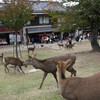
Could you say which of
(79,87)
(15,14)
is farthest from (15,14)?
(79,87)

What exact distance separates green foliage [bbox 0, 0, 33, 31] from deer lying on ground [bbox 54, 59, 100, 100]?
36.5 ft

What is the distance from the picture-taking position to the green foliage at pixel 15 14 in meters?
14.3

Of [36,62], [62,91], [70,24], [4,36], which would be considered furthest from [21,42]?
[62,91]

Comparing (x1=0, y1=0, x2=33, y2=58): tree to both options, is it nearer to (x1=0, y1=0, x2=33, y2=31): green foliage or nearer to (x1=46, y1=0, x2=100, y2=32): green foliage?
(x1=0, y1=0, x2=33, y2=31): green foliage

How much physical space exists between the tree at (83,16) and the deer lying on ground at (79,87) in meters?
10.6

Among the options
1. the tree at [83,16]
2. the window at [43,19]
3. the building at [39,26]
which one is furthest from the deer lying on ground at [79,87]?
the window at [43,19]

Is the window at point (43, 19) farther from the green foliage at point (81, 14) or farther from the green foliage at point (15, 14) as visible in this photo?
the green foliage at point (15, 14)

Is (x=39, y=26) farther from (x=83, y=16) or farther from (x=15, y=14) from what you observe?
(x=83, y=16)

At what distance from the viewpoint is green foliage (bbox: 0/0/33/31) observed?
1433 centimetres

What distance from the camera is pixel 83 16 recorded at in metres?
14.4

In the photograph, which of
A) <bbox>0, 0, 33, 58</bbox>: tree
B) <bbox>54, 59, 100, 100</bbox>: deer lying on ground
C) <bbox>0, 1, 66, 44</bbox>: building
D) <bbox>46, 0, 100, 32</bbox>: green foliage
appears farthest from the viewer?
<bbox>0, 1, 66, 44</bbox>: building

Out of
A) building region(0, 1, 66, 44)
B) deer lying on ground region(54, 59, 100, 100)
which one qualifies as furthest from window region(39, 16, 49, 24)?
deer lying on ground region(54, 59, 100, 100)

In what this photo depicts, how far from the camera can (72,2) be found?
15375mm

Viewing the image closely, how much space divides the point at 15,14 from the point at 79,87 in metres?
11.7
